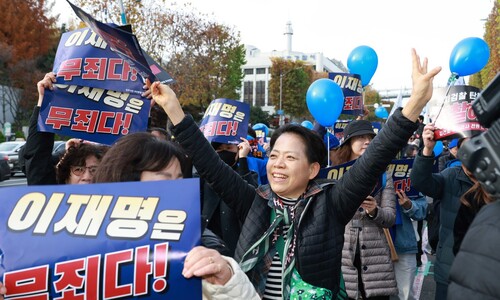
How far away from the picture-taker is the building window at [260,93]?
8738 centimetres

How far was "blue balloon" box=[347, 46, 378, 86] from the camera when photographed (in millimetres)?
7160

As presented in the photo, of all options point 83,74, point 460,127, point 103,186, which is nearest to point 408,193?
point 460,127

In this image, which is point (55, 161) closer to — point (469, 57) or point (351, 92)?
point (469, 57)

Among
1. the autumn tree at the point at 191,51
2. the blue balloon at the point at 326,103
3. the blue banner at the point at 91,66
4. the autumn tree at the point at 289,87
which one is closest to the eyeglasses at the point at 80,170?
the blue banner at the point at 91,66

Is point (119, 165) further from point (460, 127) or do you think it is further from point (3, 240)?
point (460, 127)

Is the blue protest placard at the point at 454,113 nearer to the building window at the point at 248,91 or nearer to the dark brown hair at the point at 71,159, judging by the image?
the dark brown hair at the point at 71,159

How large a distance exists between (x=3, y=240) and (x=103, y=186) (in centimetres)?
34

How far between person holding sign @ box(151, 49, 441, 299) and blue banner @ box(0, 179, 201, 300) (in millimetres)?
819

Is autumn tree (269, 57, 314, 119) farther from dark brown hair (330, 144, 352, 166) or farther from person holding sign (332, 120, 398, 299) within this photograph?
person holding sign (332, 120, 398, 299)

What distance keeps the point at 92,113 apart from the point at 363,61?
4826mm

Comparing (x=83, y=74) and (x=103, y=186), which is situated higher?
(x=83, y=74)

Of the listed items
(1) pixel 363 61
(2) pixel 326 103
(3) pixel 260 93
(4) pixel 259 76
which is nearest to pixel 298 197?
(2) pixel 326 103

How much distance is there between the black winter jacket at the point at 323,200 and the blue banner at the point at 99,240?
862 millimetres

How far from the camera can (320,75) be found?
6825 cm
